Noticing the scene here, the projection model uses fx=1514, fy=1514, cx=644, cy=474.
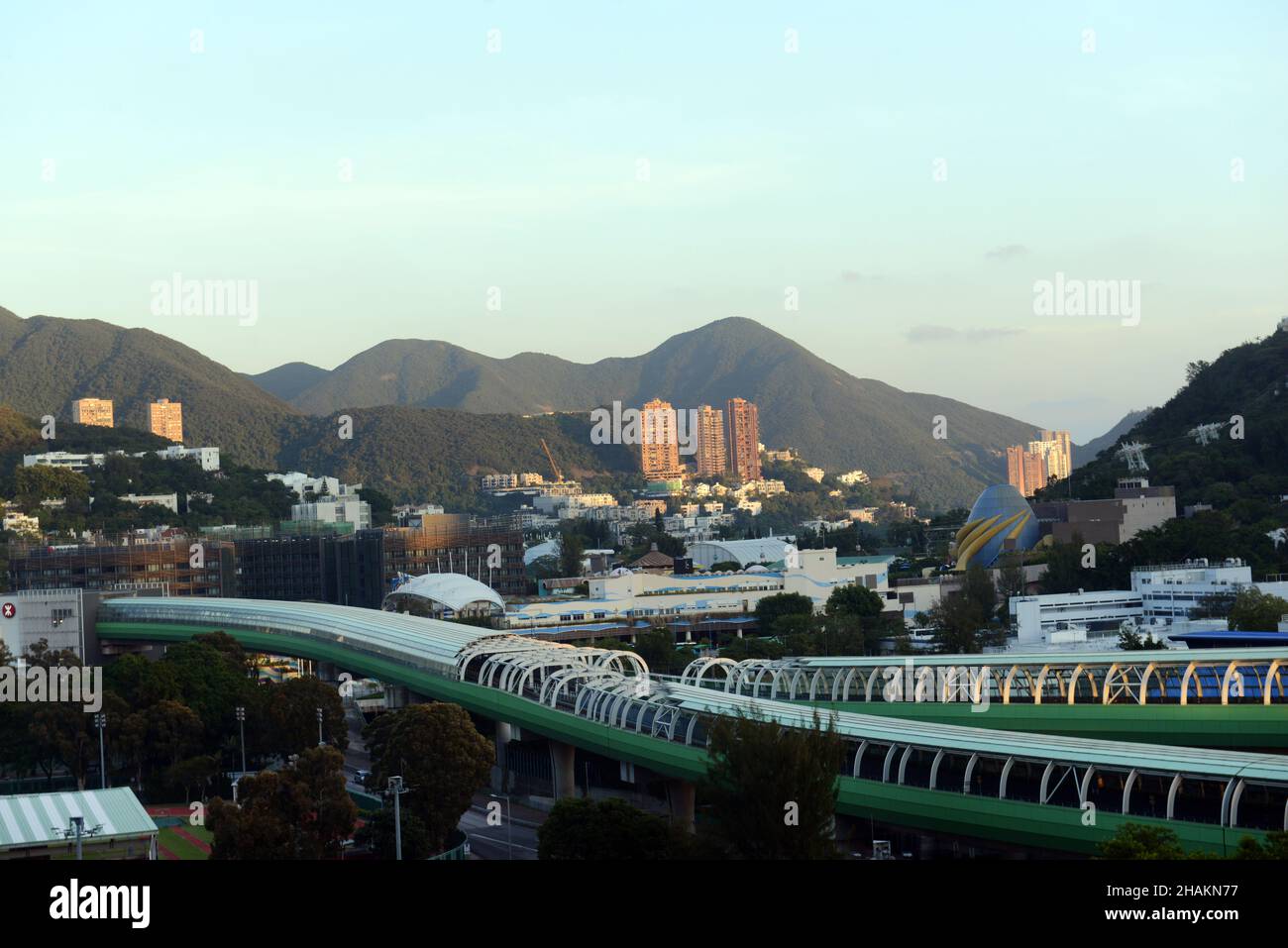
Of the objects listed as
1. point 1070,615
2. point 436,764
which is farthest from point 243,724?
point 1070,615

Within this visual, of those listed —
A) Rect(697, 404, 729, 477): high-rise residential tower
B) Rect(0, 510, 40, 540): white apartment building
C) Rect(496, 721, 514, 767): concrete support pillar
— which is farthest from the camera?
Rect(697, 404, 729, 477): high-rise residential tower

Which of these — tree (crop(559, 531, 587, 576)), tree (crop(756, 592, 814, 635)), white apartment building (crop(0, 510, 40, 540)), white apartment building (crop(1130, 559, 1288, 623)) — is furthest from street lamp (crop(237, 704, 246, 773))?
tree (crop(559, 531, 587, 576))

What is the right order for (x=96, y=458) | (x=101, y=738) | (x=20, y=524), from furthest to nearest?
1. (x=96, y=458)
2. (x=20, y=524)
3. (x=101, y=738)

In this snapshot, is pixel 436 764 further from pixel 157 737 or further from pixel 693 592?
pixel 693 592

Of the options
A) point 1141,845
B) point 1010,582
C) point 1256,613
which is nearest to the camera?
point 1141,845

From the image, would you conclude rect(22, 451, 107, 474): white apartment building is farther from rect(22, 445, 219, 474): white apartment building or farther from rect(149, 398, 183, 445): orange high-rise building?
rect(149, 398, 183, 445): orange high-rise building
